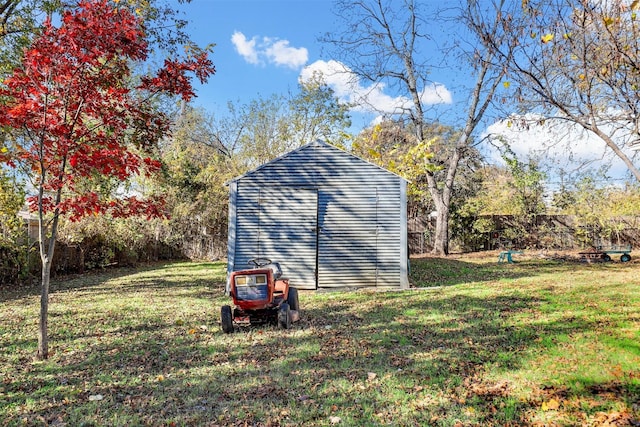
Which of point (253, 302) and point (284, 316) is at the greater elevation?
point (253, 302)

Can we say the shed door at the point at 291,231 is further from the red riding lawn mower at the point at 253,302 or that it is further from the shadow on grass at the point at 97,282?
the red riding lawn mower at the point at 253,302

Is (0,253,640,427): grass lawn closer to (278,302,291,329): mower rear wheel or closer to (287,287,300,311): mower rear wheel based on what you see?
(278,302,291,329): mower rear wheel

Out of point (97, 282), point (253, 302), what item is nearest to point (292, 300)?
point (253, 302)

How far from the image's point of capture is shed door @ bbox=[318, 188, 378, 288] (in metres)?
10.9

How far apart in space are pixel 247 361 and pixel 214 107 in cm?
2504

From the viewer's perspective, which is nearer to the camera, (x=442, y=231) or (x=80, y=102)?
(x=80, y=102)

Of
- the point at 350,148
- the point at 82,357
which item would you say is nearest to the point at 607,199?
the point at 350,148

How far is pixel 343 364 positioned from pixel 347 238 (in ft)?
20.4

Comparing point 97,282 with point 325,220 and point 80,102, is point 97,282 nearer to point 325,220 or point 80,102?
point 325,220

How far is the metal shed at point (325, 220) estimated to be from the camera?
A: 10.9 metres

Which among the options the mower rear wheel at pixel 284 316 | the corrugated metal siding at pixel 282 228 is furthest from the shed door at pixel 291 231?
the mower rear wheel at pixel 284 316

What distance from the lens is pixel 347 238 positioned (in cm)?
1095

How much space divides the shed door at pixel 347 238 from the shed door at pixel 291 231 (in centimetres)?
22

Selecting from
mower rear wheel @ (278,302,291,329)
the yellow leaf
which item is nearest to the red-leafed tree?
mower rear wheel @ (278,302,291,329)
